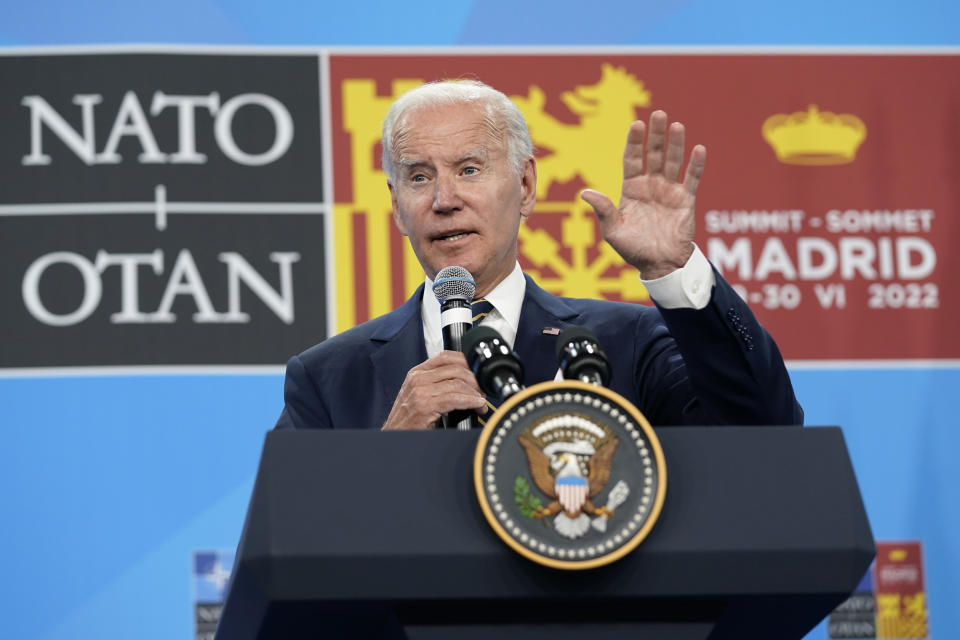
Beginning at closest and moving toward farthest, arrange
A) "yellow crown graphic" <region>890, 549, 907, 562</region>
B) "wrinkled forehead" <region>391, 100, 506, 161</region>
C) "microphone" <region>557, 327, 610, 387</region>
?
"microphone" <region>557, 327, 610, 387</region>
"wrinkled forehead" <region>391, 100, 506, 161</region>
"yellow crown graphic" <region>890, 549, 907, 562</region>

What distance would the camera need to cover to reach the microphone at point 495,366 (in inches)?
51.8

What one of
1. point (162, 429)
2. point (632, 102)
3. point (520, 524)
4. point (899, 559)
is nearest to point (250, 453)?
point (162, 429)

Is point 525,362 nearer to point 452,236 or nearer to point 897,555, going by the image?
point 452,236

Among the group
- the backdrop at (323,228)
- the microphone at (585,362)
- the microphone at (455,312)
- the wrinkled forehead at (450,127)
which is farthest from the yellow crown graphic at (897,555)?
the microphone at (585,362)

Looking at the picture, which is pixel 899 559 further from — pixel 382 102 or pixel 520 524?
pixel 520 524

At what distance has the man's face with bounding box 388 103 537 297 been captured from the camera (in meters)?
2.05

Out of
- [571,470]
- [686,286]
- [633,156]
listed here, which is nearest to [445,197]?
[633,156]

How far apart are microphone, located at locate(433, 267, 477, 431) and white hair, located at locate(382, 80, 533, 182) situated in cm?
52

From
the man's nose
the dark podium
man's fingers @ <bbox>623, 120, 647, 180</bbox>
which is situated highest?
the man's nose

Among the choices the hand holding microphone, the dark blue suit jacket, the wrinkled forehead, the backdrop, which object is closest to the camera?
the hand holding microphone

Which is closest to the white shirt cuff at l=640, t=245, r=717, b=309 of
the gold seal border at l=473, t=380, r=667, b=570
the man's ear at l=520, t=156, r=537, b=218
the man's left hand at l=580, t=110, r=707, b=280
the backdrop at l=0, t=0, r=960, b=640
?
the man's left hand at l=580, t=110, r=707, b=280

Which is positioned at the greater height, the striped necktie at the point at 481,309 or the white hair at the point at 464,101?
the white hair at the point at 464,101

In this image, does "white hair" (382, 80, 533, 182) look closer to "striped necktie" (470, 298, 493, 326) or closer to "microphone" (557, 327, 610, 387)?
"striped necktie" (470, 298, 493, 326)

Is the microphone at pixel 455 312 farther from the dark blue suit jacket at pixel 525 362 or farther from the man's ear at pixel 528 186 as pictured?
the man's ear at pixel 528 186
